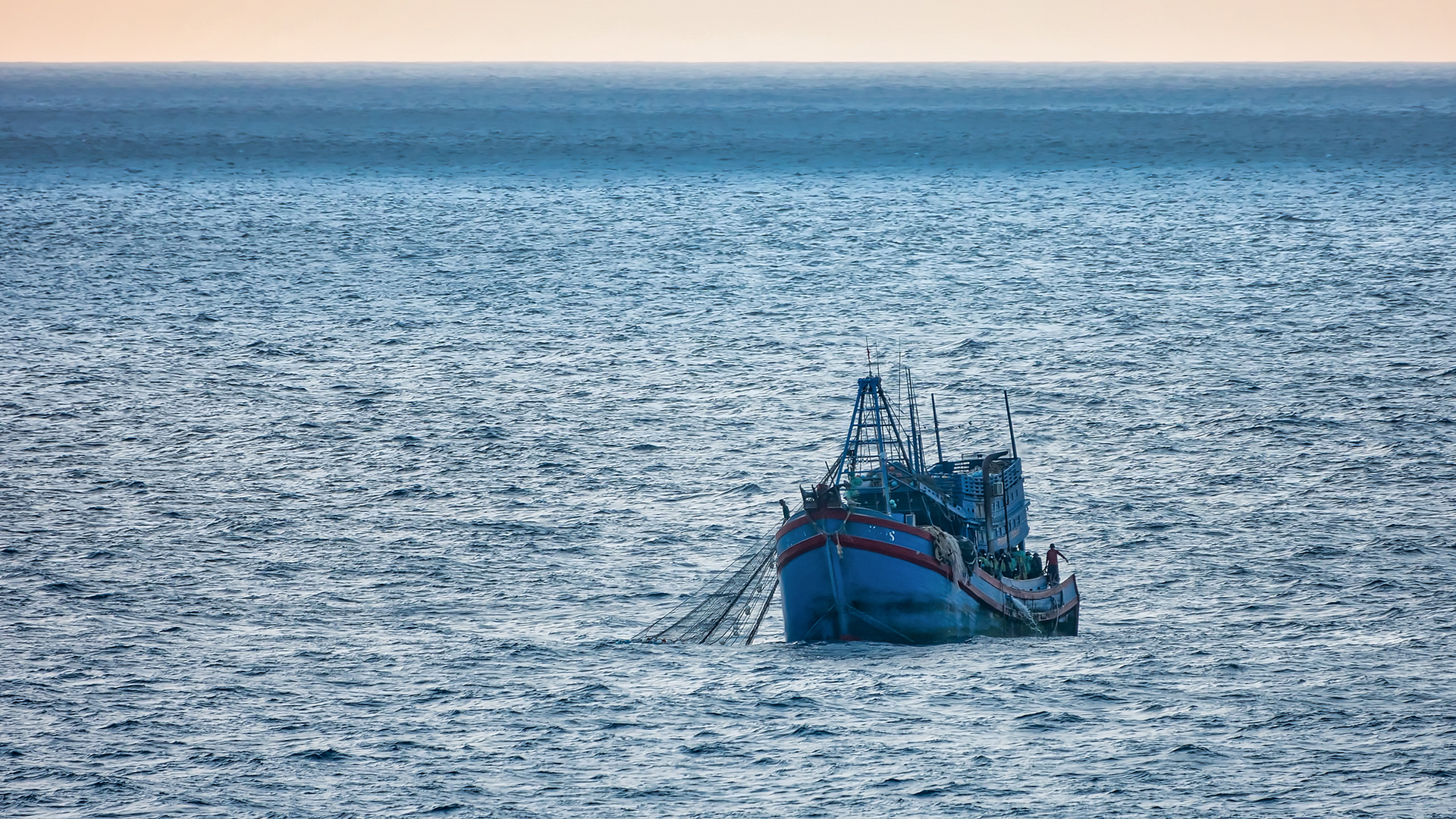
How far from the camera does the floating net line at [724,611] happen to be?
58.2 metres

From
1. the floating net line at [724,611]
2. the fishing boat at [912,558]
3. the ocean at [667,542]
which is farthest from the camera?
the floating net line at [724,611]

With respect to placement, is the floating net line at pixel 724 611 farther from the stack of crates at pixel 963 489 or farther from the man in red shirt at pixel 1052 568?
the man in red shirt at pixel 1052 568

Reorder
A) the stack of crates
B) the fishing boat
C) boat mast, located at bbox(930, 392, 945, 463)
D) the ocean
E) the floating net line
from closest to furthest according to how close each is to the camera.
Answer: the ocean < the fishing boat < the floating net line < the stack of crates < boat mast, located at bbox(930, 392, 945, 463)

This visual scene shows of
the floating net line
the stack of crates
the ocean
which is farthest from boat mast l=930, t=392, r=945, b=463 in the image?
the floating net line

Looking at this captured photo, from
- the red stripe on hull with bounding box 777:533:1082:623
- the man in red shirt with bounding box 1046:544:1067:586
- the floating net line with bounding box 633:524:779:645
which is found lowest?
the floating net line with bounding box 633:524:779:645

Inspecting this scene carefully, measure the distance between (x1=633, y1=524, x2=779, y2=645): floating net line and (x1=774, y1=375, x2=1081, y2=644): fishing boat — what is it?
2144mm

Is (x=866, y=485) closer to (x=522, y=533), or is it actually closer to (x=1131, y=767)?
(x=1131, y=767)

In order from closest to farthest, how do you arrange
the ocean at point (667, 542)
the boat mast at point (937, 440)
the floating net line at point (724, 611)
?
the ocean at point (667, 542) < the floating net line at point (724, 611) < the boat mast at point (937, 440)

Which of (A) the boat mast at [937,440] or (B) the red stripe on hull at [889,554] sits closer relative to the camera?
(B) the red stripe on hull at [889,554]

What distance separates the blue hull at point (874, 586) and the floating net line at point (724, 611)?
2.32 m

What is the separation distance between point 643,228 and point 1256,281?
7152cm

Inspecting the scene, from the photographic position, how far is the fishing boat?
172ft

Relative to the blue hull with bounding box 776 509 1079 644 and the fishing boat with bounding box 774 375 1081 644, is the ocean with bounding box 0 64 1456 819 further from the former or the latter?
the fishing boat with bounding box 774 375 1081 644

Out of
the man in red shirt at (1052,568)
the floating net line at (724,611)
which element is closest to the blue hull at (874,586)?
the floating net line at (724,611)
